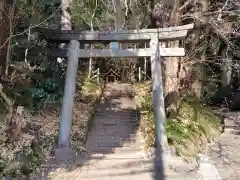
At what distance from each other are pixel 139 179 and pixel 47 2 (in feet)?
31.0

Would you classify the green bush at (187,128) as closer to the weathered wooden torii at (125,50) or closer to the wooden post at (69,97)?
the weathered wooden torii at (125,50)

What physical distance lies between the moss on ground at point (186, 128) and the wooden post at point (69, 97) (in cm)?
217

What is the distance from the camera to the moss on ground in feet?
29.2

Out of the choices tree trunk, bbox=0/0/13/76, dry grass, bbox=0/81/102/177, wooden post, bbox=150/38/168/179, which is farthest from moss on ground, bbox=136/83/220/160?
tree trunk, bbox=0/0/13/76

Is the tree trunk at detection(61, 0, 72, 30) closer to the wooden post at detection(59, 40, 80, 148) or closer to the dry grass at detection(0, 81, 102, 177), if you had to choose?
the dry grass at detection(0, 81, 102, 177)

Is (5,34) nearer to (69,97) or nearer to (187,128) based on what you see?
(69,97)

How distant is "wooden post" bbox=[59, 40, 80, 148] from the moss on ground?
7.11ft

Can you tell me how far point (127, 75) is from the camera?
1923 cm

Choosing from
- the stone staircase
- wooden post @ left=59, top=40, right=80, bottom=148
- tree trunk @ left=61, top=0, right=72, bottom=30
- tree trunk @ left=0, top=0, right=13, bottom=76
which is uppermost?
tree trunk @ left=61, top=0, right=72, bottom=30

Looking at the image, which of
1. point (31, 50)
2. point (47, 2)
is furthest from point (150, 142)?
point (47, 2)

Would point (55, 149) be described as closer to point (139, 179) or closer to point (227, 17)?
point (139, 179)

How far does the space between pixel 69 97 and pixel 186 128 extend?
3.56 metres

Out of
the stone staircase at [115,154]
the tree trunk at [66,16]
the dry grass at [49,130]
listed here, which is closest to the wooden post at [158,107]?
the stone staircase at [115,154]

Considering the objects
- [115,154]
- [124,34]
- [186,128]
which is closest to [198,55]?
[186,128]
